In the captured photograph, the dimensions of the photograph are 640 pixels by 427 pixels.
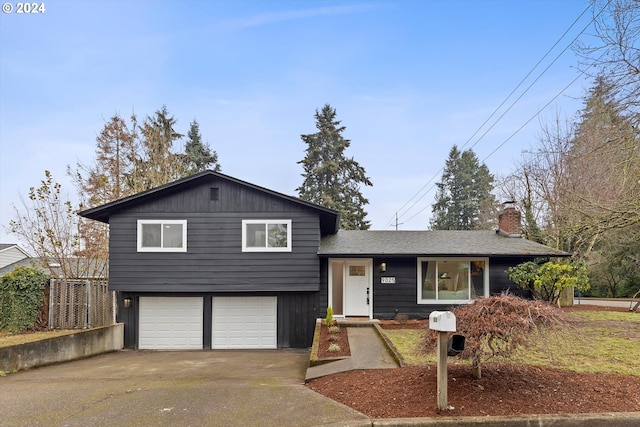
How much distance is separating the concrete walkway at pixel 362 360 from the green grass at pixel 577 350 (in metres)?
0.34

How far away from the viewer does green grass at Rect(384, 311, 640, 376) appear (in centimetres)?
505

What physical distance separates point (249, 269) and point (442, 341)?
30.1ft

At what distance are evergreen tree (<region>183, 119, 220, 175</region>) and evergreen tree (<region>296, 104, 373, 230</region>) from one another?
26.9 ft

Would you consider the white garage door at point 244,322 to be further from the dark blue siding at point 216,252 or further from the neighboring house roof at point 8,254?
the neighboring house roof at point 8,254

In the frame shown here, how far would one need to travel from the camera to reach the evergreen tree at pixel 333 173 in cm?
3534

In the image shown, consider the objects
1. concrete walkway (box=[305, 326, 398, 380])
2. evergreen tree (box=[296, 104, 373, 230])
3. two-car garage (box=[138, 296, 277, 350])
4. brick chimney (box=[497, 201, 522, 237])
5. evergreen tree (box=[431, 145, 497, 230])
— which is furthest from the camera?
evergreen tree (box=[431, 145, 497, 230])

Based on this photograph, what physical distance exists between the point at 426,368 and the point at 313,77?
44.3 ft

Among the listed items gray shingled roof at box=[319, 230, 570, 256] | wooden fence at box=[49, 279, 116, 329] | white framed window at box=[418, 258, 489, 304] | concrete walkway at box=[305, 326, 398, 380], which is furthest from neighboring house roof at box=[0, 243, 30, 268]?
concrete walkway at box=[305, 326, 398, 380]

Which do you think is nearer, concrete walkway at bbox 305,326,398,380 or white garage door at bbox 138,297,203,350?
concrete walkway at bbox 305,326,398,380

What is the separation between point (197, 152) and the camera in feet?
116

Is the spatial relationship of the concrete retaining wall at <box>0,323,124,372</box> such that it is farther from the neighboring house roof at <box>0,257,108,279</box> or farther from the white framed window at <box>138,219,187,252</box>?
the neighboring house roof at <box>0,257,108,279</box>

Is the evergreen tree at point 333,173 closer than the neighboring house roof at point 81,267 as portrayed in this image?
No

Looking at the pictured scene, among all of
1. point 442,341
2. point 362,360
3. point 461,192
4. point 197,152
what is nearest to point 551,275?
point 362,360

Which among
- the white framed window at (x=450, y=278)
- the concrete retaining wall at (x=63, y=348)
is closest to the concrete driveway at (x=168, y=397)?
the concrete retaining wall at (x=63, y=348)
